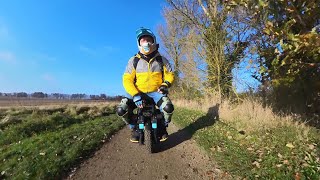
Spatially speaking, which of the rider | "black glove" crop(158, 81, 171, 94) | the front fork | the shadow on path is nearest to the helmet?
the rider

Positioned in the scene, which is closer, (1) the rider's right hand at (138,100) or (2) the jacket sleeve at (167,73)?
(1) the rider's right hand at (138,100)

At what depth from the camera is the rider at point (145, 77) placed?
6.81 metres

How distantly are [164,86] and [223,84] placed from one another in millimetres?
10125

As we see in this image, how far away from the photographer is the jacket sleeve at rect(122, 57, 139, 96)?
673 cm

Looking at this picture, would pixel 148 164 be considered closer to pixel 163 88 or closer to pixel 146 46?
pixel 163 88

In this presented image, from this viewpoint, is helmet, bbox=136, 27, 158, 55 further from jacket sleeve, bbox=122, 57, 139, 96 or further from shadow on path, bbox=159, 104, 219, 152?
shadow on path, bbox=159, 104, 219, 152

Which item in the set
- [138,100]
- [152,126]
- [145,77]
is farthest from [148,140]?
[145,77]

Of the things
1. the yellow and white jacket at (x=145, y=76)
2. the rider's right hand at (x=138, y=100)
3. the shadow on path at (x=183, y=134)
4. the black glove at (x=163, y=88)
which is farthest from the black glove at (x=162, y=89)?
the shadow on path at (x=183, y=134)

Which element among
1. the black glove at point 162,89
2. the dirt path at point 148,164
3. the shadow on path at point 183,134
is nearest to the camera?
the dirt path at point 148,164

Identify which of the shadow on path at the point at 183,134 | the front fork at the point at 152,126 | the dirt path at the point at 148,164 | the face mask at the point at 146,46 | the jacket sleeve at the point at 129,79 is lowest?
the dirt path at the point at 148,164

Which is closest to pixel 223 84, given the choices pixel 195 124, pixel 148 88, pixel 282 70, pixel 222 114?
pixel 222 114

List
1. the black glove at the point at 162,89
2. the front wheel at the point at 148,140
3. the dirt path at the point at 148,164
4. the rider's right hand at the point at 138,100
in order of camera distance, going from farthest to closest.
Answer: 1. the black glove at the point at 162,89
2. the rider's right hand at the point at 138,100
3. the front wheel at the point at 148,140
4. the dirt path at the point at 148,164

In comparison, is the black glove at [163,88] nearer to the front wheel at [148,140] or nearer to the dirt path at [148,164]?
the front wheel at [148,140]

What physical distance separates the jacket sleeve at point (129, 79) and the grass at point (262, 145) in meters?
1.99
